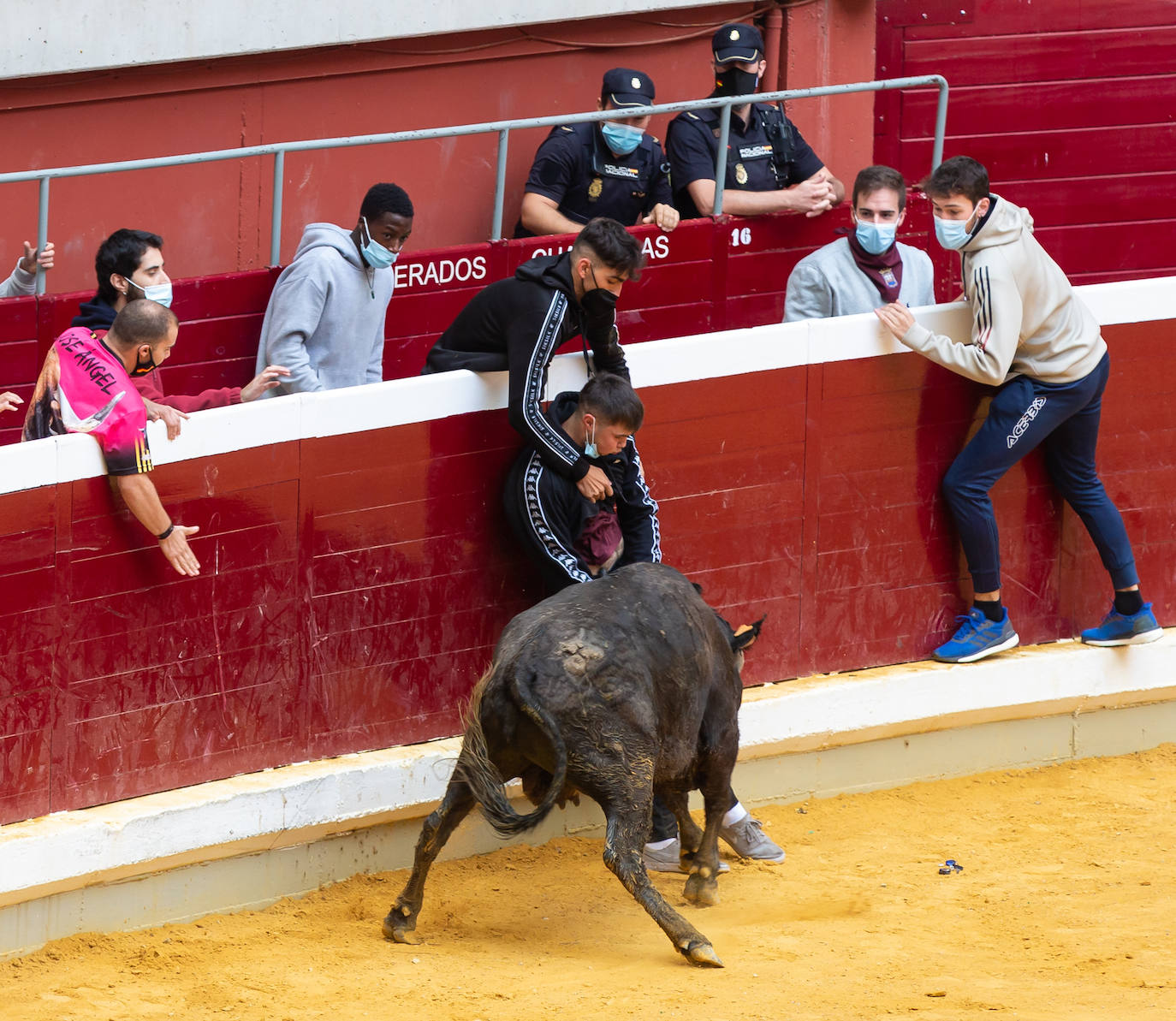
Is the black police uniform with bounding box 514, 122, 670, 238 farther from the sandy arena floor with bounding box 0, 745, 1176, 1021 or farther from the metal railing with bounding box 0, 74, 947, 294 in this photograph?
the sandy arena floor with bounding box 0, 745, 1176, 1021

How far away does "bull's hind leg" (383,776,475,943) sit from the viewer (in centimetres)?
588

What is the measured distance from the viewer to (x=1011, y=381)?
298 inches

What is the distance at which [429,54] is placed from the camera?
911 centimetres

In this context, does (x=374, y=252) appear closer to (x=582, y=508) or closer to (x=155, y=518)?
(x=582, y=508)

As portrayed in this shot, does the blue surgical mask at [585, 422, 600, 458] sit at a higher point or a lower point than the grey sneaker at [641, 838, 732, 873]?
higher

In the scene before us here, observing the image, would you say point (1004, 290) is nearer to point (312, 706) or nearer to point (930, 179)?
point (930, 179)

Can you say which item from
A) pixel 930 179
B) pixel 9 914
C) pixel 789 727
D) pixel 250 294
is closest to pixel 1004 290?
pixel 930 179

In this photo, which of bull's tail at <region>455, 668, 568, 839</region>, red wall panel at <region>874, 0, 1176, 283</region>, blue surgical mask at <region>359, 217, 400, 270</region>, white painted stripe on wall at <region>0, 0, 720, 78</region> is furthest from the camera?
red wall panel at <region>874, 0, 1176, 283</region>

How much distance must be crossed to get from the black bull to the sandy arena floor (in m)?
0.29

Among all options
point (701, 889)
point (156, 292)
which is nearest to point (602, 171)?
point (156, 292)

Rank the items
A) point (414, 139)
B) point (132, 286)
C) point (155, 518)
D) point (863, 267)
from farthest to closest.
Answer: point (414, 139) → point (863, 267) → point (132, 286) → point (155, 518)

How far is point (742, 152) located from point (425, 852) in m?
3.55

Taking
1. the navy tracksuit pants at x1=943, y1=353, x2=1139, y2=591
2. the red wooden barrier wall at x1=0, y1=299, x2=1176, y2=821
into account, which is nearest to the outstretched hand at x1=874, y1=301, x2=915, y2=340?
the red wooden barrier wall at x1=0, y1=299, x2=1176, y2=821

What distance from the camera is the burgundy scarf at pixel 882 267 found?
7.47 metres
